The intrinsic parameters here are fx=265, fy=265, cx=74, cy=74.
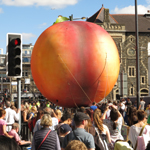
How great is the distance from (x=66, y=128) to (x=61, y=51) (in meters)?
4.39

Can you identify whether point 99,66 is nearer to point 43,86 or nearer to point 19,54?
point 43,86

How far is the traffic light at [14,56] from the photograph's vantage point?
275 inches

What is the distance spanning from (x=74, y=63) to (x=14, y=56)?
7.62ft

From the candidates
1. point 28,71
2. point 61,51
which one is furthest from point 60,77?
point 28,71

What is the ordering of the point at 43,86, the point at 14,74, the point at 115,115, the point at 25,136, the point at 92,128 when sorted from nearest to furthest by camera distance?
1. the point at 92,128
2. the point at 115,115
3. the point at 14,74
4. the point at 25,136
5. the point at 43,86

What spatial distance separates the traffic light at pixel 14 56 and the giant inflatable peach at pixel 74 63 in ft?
6.56

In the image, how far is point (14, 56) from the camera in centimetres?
705

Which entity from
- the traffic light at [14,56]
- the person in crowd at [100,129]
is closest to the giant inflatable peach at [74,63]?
the traffic light at [14,56]

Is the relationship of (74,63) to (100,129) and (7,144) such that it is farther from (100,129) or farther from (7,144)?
(7,144)

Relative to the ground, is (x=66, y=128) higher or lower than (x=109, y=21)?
lower

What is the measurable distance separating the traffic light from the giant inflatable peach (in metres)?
2.00

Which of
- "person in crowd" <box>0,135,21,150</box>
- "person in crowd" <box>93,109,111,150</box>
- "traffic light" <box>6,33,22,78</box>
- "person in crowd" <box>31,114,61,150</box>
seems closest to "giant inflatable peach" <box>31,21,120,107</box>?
"traffic light" <box>6,33,22,78</box>

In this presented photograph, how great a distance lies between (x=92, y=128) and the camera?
458 cm

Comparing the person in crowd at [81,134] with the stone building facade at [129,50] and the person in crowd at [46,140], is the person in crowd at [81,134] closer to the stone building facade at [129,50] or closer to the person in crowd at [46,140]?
the person in crowd at [46,140]
